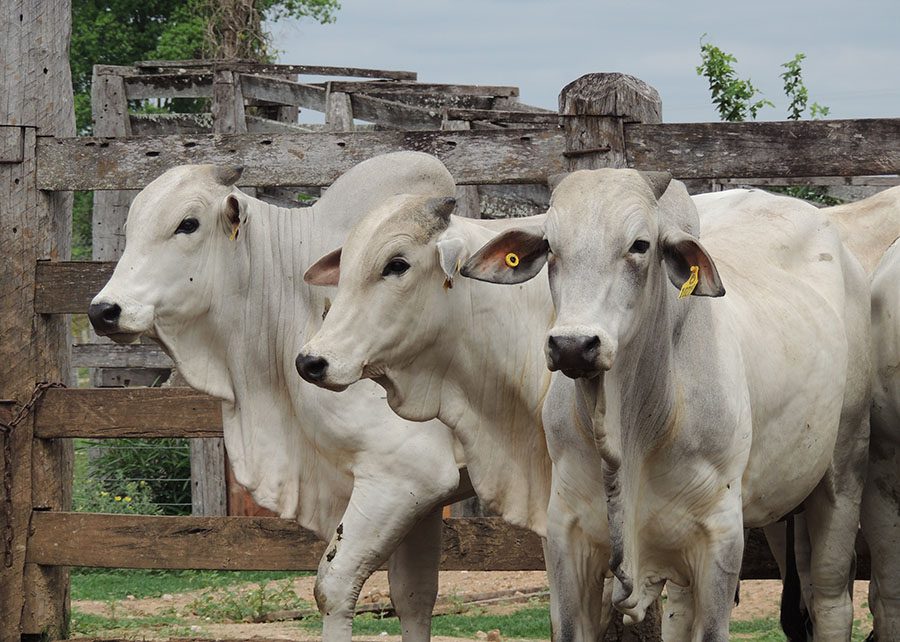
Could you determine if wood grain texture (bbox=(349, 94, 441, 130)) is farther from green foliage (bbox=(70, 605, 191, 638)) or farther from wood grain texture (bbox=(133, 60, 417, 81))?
green foliage (bbox=(70, 605, 191, 638))

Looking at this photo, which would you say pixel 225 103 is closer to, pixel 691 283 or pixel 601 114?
pixel 601 114

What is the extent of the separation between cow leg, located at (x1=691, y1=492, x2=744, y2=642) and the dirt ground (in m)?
2.71

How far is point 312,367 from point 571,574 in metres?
1.00

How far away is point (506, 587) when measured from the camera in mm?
8883

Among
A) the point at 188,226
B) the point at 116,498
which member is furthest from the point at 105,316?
the point at 116,498

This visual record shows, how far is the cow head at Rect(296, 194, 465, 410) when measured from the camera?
4508 mm

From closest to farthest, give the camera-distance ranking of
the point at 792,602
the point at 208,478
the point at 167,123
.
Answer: the point at 792,602
the point at 208,478
the point at 167,123

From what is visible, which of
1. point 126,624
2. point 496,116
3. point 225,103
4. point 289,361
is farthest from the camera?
point 225,103

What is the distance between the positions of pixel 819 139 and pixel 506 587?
162 inches

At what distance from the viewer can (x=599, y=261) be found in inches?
151

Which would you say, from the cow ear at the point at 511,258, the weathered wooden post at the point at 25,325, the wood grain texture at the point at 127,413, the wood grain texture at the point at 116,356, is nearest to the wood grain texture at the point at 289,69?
the wood grain texture at the point at 116,356

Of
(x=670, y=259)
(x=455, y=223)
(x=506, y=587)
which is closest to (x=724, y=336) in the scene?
(x=670, y=259)

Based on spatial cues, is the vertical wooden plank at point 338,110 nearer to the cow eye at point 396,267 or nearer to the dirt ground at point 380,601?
the dirt ground at point 380,601

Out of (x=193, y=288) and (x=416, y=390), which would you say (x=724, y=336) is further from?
(x=193, y=288)
